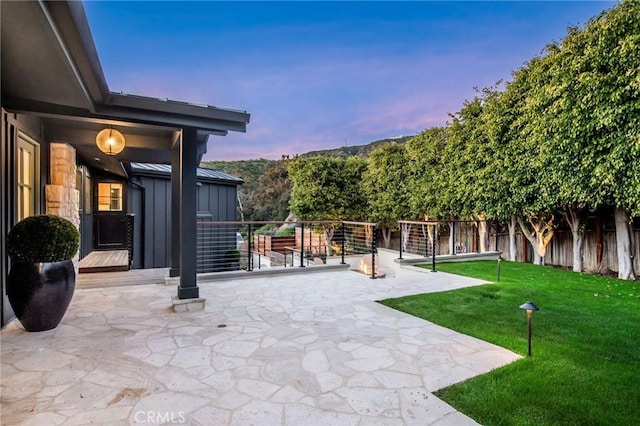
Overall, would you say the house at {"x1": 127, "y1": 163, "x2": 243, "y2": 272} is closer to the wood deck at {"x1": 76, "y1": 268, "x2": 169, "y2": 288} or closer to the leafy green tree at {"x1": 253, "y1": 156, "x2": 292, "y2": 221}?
the wood deck at {"x1": 76, "y1": 268, "x2": 169, "y2": 288}

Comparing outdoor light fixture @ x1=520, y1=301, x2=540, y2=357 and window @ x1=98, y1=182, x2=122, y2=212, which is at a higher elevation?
window @ x1=98, y1=182, x2=122, y2=212

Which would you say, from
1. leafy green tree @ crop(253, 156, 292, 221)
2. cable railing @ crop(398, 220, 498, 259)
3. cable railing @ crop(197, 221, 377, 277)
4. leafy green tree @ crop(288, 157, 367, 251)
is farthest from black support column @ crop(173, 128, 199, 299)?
leafy green tree @ crop(253, 156, 292, 221)

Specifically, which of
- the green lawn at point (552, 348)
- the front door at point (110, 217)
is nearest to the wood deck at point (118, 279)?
the front door at point (110, 217)

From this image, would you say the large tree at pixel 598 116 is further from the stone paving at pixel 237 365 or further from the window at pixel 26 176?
the window at pixel 26 176

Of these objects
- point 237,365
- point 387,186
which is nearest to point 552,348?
point 237,365

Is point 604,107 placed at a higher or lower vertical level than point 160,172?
higher

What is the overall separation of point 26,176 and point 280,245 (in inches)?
503

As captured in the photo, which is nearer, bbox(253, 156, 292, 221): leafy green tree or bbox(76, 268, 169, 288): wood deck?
bbox(76, 268, 169, 288): wood deck

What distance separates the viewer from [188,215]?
14.3 feet

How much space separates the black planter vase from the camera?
10.8 feet

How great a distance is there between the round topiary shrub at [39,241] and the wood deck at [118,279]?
243 cm

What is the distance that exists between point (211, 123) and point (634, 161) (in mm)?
6945

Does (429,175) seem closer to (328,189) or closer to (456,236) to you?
(456,236)

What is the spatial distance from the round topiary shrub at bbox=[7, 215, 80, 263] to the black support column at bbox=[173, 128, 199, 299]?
4.04ft
